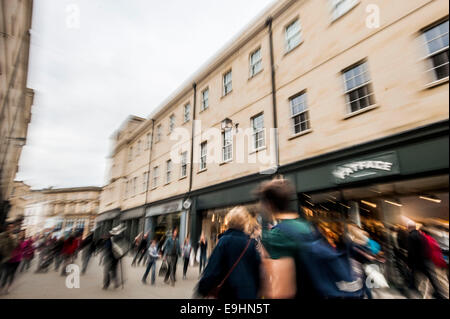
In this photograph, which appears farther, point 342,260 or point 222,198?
point 222,198

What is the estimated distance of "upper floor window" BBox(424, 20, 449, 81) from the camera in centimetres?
657

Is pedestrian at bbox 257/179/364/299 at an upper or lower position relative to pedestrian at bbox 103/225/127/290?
upper

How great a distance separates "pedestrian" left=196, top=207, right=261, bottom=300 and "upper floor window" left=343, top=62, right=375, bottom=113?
7.54 m

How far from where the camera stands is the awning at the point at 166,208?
15.7 meters

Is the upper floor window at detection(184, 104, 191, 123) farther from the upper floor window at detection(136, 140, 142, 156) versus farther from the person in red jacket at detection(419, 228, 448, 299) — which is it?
the person in red jacket at detection(419, 228, 448, 299)

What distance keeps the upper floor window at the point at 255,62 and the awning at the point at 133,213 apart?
1460 cm

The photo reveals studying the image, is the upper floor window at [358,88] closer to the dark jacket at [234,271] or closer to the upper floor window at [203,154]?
the dark jacket at [234,271]

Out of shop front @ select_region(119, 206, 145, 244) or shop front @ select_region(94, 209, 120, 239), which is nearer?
shop front @ select_region(119, 206, 145, 244)

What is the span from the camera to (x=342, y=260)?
1.70 meters

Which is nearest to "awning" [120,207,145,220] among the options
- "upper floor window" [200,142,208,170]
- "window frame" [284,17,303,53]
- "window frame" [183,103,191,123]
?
"window frame" [183,103,191,123]

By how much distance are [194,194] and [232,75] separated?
→ 735 cm
